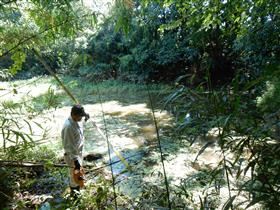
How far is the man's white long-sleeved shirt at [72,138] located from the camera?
10.2 feet

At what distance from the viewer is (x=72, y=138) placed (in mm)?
3152

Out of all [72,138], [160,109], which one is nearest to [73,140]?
[72,138]

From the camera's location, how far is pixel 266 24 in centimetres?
554

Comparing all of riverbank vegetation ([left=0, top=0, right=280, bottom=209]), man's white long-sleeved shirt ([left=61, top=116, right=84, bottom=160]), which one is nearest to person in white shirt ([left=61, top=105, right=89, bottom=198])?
man's white long-sleeved shirt ([left=61, top=116, right=84, bottom=160])

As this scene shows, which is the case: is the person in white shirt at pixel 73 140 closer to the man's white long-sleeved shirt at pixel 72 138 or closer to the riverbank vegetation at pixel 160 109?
the man's white long-sleeved shirt at pixel 72 138

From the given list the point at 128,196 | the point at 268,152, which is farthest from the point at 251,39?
the point at 268,152

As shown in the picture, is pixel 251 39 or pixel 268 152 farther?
pixel 251 39

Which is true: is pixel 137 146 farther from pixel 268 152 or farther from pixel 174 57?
pixel 174 57

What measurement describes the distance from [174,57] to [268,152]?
1076 centimetres

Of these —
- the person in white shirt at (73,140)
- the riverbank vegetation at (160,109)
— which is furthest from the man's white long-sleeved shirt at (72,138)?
the riverbank vegetation at (160,109)

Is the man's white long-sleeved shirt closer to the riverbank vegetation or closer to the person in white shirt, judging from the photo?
the person in white shirt

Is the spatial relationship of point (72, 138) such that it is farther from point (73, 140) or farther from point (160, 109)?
point (160, 109)

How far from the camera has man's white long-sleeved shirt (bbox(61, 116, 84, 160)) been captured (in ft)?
10.2

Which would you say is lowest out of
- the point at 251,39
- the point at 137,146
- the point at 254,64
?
the point at 137,146
